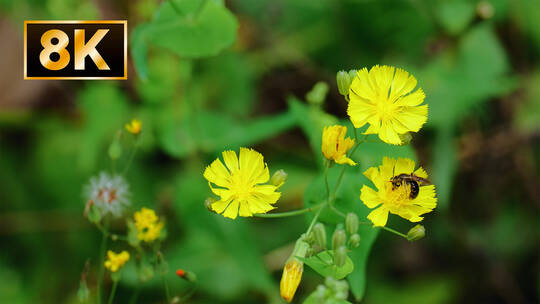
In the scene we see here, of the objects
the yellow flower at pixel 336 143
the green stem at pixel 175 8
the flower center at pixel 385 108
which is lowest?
the yellow flower at pixel 336 143

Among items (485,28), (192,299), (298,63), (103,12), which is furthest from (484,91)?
(103,12)

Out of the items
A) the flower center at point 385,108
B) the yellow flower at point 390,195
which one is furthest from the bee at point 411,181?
the flower center at point 385,108

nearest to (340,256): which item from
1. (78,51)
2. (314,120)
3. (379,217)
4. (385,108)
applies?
(379,217)

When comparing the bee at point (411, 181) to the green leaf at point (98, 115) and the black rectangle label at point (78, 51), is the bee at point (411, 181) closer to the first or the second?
the black rectangle label at point (78, 51)

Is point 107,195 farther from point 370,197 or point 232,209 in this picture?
point 370,197

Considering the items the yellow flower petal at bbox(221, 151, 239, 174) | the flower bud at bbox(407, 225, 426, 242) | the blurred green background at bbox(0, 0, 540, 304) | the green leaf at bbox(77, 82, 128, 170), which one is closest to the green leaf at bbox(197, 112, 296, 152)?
the blurred green background at bbox(0, 0, 540, 304)

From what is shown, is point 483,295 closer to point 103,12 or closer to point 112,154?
point 112,154
